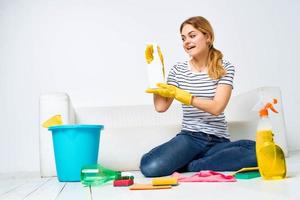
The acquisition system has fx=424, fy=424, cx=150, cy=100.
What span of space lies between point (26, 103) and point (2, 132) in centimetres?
22

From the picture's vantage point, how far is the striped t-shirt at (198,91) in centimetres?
179

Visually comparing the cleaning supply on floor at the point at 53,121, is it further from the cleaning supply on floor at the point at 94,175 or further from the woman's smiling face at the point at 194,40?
the woman's smiling face at the point at 194,40

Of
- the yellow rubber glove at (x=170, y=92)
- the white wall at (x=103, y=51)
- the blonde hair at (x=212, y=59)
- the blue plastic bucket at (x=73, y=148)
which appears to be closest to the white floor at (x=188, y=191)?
the blue plastic bucket at (x=73, y=148)

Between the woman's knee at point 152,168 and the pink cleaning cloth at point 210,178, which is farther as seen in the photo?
the woman's knee at point 152,168

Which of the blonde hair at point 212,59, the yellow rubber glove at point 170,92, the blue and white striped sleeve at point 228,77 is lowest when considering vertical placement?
the yellow rubber glove at point 170,92

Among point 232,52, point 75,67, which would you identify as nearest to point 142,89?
point 75,67

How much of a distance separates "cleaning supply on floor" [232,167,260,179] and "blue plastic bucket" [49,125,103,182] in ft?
1.99

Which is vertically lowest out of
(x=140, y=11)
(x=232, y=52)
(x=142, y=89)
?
(x=142, y=89)

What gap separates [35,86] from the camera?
254cm

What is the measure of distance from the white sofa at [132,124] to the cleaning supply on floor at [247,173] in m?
0.68

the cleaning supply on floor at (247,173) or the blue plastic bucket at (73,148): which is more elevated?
the blue plastic bucket at (73,148)

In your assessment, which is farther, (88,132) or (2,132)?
(2,132)

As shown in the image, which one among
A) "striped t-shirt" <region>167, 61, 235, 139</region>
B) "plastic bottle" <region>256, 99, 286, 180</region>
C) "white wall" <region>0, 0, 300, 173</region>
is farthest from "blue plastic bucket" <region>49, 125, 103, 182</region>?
"white wall" <region>0, 0, 300, 173</region>

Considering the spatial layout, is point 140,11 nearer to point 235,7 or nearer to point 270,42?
point 235,7
